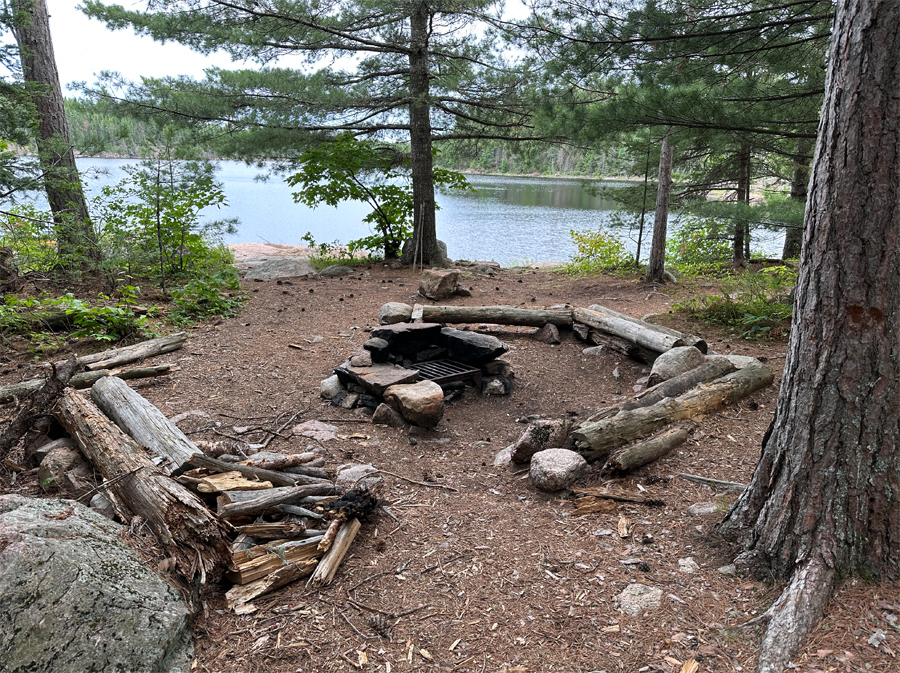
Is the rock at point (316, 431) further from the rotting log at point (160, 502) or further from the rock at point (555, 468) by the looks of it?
the rock at point (555, 468)

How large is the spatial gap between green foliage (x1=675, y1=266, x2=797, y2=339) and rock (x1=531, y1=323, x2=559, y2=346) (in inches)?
72.7

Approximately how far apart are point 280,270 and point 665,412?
863 cm

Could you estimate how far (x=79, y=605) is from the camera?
1972 millimetres

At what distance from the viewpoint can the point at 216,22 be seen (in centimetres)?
879

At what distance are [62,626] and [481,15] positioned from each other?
9.53m

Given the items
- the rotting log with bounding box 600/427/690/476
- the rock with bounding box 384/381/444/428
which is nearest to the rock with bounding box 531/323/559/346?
the rock with bounding box 384/381/444/428

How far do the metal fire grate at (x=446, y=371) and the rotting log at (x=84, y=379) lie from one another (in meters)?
2.43

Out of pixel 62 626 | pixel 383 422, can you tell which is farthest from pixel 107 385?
pixel 62 626

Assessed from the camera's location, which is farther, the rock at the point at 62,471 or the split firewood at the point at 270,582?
the rock at the point at 62,471

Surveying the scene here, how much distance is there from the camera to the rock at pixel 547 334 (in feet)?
21.5

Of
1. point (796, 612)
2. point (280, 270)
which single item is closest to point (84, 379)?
point (796, 612)

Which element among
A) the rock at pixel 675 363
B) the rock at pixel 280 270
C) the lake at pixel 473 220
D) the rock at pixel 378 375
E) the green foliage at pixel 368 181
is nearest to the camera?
the rock at pixel 378 375

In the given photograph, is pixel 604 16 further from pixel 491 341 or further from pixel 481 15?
A: pixel 481 15

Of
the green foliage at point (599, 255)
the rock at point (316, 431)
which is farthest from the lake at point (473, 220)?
the rock at point (316, 431)
